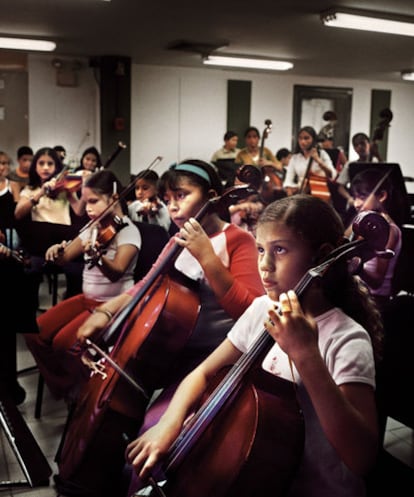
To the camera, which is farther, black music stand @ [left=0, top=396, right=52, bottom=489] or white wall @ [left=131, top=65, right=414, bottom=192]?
white wall @ [left=131, top=65, right=414, bottom=192]

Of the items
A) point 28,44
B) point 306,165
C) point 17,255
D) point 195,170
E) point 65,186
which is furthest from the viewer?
point 28,44

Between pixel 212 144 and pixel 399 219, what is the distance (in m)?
5.54

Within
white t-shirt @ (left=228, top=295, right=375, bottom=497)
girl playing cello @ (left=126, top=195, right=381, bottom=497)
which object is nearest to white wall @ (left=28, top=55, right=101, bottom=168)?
girl playing cello @ (left=126, top=195, right=381, bottom=497)

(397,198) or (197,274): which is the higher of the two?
(397,198)

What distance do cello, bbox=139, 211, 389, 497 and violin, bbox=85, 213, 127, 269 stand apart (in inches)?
48.8

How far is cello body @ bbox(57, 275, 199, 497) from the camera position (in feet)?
4.96

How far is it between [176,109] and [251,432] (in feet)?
18.8

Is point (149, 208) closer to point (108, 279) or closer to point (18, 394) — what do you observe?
point (108, 279)

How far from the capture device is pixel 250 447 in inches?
35.4

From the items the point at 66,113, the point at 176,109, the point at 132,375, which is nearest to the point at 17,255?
the point at 132,375

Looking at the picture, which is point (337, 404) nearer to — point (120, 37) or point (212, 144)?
point (120, 37)

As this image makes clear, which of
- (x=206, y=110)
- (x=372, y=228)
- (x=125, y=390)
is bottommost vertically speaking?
(x=125, y=390)

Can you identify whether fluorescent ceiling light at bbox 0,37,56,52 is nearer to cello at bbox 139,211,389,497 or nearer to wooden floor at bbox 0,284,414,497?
wooden floor at bbox 0,284,414,497

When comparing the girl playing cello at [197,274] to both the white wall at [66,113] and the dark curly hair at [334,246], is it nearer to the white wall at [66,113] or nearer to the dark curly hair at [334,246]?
the dark curly hair at [334,246]
